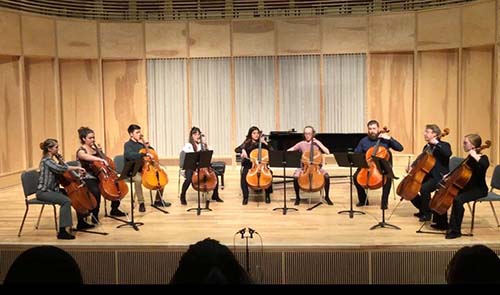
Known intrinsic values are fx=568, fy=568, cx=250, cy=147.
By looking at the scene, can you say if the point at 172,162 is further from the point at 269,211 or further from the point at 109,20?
the point at 269,211

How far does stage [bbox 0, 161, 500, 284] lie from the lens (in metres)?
6.49

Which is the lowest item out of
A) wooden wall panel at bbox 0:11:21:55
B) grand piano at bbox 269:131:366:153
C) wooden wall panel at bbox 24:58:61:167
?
grand piano at bbox 269:131:366:153

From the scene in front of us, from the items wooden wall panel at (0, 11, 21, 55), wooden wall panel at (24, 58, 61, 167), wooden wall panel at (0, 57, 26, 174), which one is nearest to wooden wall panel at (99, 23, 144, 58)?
wooden wall panel at (24, 58, 61, 167)

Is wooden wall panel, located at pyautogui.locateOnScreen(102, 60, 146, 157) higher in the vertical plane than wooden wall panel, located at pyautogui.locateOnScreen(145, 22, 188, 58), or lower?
lower

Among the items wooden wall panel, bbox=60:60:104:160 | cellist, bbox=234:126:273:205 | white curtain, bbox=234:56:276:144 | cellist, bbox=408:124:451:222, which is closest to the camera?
cellist, bbox=408:124:451:222

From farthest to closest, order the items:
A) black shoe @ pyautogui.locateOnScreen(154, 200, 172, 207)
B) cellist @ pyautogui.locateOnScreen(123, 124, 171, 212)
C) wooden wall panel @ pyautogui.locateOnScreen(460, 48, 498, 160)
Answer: wooden wall panel @ pyautogui.locateOnScreen(460, 48, 498, 160)
black shoe @ pyautogui.locateOnScreen(154, 200, 172, 207)
cellist @ pyautogui.locateOnScreen(123, 124, 171, 212)

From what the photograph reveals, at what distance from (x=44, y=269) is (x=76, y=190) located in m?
5.92

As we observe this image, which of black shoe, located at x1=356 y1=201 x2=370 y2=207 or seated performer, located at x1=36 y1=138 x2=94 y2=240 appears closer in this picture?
seated performer, located at x1=36 y1=138 x2=94 y2=240

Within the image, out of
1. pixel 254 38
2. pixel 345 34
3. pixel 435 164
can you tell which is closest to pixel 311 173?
pixel 435 164

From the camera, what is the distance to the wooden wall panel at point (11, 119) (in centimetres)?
1151

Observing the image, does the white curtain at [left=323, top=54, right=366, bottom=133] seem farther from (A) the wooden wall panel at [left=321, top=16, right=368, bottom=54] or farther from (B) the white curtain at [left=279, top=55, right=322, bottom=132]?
(B) the white curtain at [left=279, top=55, right=322, bottom=132]

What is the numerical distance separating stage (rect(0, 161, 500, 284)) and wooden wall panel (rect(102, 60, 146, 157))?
5476 millimetres

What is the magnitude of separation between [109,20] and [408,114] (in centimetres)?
723

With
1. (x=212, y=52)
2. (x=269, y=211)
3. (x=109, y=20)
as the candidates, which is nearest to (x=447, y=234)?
(x=269, y=211)
